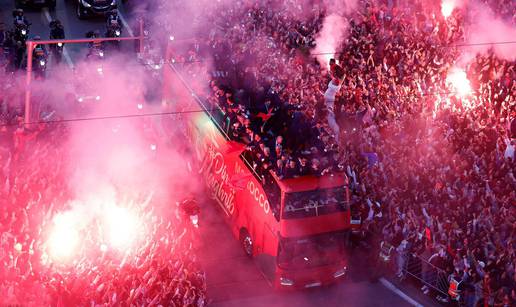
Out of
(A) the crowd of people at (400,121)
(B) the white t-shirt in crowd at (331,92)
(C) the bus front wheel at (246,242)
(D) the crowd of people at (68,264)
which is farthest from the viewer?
(B) the white t-shirt in crowd at (331,92)

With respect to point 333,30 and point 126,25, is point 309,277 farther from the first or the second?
point 126,25

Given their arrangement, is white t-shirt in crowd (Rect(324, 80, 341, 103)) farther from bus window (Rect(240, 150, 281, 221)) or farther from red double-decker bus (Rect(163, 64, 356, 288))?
bus window (Rect(240, 150, 281, 221))

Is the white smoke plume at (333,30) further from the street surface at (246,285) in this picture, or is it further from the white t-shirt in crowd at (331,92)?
the street surface at (246,285)

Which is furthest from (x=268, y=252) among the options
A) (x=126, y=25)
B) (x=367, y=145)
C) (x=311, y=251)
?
(x=126, y=25)

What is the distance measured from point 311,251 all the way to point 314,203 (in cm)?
89

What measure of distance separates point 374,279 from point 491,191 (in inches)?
114

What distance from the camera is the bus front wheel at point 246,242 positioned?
1297cm

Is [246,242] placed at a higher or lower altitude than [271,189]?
lower

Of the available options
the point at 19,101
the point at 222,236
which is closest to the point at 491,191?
the point at 222,236

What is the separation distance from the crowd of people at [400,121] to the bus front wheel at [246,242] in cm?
163

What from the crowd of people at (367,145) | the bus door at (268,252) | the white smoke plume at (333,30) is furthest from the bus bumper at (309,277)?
the white smoke plume at (333,30)

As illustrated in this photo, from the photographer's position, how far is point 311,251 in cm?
1180

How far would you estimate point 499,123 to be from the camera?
1480 centimetres

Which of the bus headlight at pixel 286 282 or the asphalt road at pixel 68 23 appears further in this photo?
the asphalt road at pixel 68 23
